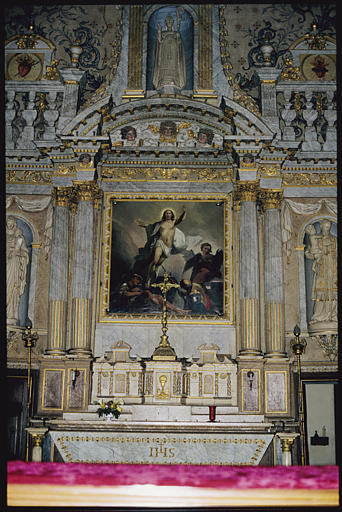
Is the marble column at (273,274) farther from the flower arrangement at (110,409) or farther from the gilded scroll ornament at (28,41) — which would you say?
the gilded scroll ornament at (28,41)

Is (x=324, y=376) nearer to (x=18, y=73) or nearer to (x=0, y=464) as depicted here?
(x=18, y=73)

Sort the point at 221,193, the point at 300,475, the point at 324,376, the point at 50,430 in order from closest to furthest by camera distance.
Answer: the point at 300,475, the point at 50,430, the point at 324,376, the point at 221,193

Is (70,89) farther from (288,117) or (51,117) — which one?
(288,117)

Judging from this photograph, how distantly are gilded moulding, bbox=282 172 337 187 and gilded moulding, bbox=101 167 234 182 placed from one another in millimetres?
1146

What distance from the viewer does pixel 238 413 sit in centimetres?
1270

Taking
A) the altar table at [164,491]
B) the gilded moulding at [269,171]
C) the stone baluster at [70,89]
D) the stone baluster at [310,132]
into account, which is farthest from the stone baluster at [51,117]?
the altar table at [164,491]

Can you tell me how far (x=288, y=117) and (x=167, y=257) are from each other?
3.77 metres

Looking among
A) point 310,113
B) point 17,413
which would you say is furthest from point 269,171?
point 17,413

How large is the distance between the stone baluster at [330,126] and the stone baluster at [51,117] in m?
5.48

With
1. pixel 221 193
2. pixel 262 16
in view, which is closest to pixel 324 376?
pixel 221 193

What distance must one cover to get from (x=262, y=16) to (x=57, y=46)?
4.37 meters

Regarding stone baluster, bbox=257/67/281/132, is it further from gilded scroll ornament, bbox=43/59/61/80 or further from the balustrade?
gilded scroll ornament, bbox=43/59/61/80

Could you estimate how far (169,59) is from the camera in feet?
47.6

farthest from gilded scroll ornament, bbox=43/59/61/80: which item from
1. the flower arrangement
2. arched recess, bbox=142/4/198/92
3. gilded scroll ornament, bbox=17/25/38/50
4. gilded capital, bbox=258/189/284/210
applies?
the flower arrangement
